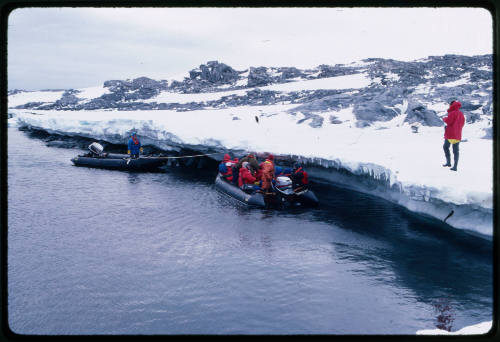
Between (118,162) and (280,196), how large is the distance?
35.7 ft

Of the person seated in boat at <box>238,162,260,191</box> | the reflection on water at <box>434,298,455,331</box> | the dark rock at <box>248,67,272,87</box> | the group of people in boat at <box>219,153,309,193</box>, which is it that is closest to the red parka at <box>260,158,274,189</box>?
the group of people in boat at <box>219,153,309,193</box>

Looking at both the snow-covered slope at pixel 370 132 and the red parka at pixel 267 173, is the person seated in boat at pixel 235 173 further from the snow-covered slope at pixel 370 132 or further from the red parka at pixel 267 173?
the snow-covered slope at pixel 370 132

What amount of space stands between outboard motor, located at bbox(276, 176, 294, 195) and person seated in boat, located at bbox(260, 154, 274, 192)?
453 mm

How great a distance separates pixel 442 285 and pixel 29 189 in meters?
15.8

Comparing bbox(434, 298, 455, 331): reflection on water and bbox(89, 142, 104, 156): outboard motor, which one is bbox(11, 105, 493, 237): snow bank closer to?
bbox(434, 298, 455, 331): reflection on water

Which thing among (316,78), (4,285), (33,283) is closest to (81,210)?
(33,283)

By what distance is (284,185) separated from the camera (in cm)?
1537

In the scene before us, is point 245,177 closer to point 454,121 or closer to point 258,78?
point 454,121

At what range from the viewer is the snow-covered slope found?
34.1 feet

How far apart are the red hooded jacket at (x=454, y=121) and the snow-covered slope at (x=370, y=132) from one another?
998 mm

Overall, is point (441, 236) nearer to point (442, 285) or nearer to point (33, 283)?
point (442, 285)

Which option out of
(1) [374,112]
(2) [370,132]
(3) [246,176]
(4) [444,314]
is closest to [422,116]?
(2) [370,132]

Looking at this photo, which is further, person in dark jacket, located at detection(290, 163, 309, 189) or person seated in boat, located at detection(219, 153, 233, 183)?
person seated in boat, located at detection(219, 153, 233, 183)

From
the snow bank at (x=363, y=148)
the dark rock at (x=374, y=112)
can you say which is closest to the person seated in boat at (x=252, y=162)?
the snow bank at (x=363, y=148)
